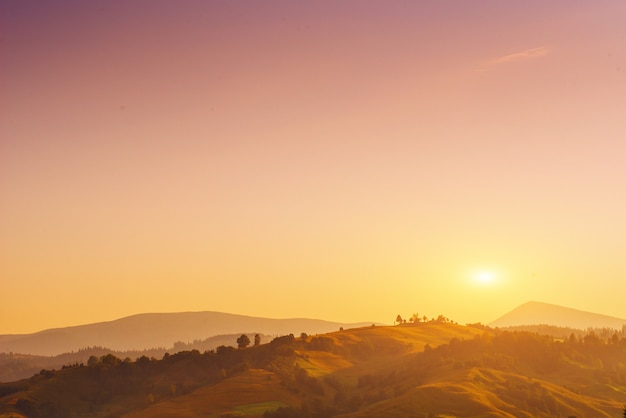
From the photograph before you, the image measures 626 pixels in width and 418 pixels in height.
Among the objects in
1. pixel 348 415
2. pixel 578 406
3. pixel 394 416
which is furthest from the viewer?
pixel 578 406

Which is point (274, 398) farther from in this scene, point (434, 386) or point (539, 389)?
point (539, 389)

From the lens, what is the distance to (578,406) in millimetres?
191125

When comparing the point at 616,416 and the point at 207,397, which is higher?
the point at 207,397

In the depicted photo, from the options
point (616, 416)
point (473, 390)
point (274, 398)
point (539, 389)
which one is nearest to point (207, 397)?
point (274, 398)

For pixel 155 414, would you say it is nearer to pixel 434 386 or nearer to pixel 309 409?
pixel 309 409

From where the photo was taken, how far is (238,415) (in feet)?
580

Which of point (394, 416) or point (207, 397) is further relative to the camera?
point (207, 397)

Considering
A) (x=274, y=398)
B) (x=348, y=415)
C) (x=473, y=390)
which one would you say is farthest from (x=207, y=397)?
(x=473, y=390)

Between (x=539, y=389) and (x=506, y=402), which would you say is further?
(x=539, y=389)

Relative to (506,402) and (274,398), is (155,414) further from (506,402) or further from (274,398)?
(506,402)

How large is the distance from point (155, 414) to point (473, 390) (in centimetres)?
7801

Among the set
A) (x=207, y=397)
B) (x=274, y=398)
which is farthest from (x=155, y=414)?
(x=274, y=398)

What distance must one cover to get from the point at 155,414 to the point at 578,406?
106 metres

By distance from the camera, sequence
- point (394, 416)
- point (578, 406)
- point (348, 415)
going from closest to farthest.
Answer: point (394, 416), point (348, 415), point (578, 406)
